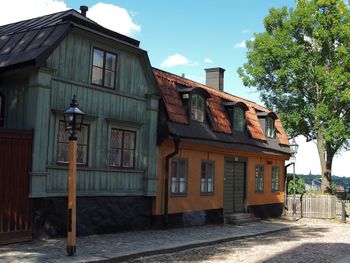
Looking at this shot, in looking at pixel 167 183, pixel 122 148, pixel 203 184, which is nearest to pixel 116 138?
pixel 122 148

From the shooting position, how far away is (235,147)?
1909 cm

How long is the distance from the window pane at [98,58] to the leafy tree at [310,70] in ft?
57.5

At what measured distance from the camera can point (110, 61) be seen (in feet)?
45.8

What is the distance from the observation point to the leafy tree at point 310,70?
91.9 feet

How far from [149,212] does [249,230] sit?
410 centimetres

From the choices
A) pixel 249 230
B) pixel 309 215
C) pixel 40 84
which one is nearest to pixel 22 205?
pixel 40 84

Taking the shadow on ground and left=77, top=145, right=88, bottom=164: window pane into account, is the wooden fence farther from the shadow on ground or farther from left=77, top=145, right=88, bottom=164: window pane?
left=77, top=145, right=88, bottom=164: window pane

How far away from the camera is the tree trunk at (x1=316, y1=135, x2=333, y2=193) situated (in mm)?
29541

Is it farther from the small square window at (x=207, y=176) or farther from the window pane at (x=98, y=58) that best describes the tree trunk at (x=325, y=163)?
the window pane at (x=98, y=58)

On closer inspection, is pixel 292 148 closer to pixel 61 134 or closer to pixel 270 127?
pixel 270 127

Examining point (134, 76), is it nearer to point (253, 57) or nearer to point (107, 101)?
point (107, 101)

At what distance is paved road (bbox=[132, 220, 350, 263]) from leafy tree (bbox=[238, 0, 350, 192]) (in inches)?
492

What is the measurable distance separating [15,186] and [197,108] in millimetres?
8335

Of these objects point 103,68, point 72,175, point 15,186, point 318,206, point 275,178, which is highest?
point 103,68
